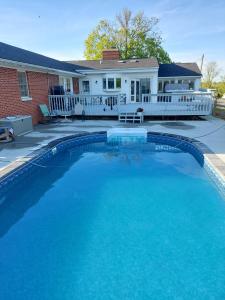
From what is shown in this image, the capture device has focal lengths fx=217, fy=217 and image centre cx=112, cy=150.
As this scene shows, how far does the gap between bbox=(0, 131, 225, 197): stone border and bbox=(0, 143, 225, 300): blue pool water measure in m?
0.26

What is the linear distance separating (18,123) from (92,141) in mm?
2905

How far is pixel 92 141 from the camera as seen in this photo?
8781 millimetres

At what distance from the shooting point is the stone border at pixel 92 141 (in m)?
4.84

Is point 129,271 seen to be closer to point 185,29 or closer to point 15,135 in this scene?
point 15,135

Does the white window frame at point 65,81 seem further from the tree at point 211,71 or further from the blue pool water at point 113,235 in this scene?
the tree at point 211,71

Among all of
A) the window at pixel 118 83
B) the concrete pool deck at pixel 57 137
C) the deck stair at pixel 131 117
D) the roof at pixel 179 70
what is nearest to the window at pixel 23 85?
the concrete pool deck at pixel 57 137

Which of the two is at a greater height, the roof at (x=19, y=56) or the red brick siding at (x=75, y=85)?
the roof at (x=19, y=56)

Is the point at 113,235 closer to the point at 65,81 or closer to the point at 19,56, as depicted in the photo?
the point at 19,56

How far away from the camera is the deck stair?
11234mm

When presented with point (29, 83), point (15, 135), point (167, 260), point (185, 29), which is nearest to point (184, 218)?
point (167, 260)

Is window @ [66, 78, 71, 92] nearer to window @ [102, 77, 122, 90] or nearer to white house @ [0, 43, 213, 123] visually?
white house @ [0, 43, 213, 123]

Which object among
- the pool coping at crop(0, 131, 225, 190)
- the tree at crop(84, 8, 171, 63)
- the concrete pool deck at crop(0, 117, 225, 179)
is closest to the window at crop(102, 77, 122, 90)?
the concrete pool deck at crop(0, 117, 225, 179)

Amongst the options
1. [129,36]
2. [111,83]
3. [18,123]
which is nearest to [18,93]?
[18,123]

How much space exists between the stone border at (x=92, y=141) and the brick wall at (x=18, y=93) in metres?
2.93
